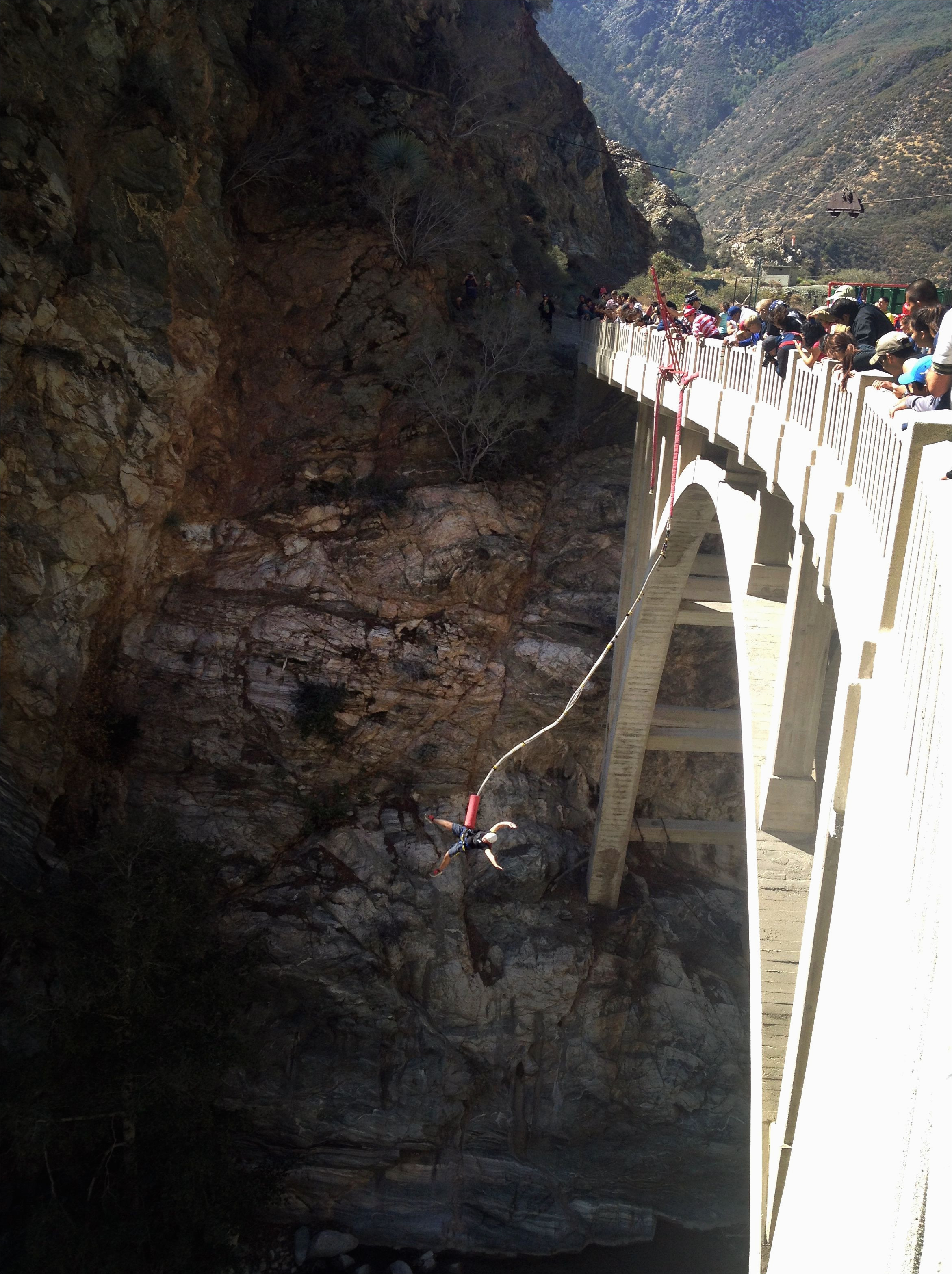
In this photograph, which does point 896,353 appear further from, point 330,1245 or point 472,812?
point 330,1245

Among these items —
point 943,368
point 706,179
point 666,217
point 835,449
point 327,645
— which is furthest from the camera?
point 706,179

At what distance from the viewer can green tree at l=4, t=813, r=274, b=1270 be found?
41.3 feet

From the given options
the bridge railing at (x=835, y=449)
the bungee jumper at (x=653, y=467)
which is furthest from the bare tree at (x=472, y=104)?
the bridge railing at (x=835, y=449)

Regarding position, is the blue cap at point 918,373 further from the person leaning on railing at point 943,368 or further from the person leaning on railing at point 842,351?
the person leaning on railing at point 842,351

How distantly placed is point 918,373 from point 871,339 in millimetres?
1697

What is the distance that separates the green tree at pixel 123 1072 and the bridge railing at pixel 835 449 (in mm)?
10348

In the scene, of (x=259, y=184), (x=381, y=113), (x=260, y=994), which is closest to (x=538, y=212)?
(x=381, y=113)

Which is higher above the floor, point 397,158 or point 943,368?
point 397,158

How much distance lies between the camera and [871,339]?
5988 millimetres

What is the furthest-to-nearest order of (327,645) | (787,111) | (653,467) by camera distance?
(787,111)
(327,645)
(653,467)

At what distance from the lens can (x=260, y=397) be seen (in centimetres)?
1884

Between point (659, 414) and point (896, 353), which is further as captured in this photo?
point (659, 414)

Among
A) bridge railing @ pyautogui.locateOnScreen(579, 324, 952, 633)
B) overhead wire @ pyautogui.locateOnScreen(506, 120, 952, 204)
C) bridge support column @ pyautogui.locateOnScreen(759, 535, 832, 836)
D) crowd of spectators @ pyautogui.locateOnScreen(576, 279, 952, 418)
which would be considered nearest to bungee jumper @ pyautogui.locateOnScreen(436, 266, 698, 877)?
bridge railing @ pyautogui.locateOnScreen(579, 324, 952, 633)

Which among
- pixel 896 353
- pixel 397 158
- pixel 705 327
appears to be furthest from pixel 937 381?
pixel 397 158
